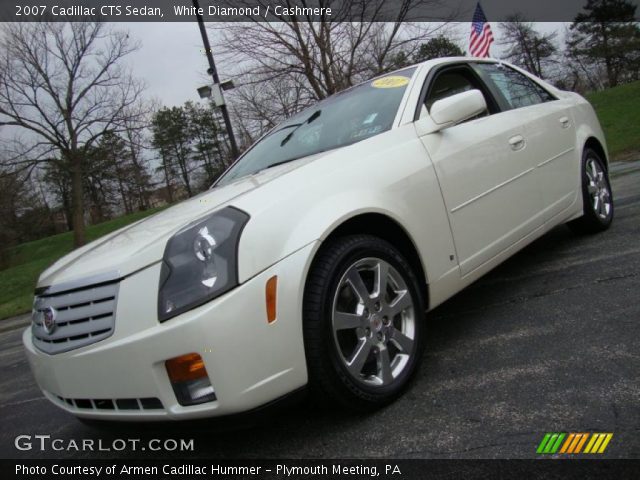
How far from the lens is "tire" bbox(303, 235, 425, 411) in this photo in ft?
6.25

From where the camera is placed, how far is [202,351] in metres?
1.68

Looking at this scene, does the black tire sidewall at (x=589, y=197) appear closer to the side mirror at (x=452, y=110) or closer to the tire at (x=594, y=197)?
the tire at (x=594, y=197)

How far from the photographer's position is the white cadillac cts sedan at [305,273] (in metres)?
1.74

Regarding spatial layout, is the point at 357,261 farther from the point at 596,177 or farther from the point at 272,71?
the point at 272,71

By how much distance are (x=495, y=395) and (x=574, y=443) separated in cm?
42

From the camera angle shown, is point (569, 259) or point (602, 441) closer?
point (602, 441)

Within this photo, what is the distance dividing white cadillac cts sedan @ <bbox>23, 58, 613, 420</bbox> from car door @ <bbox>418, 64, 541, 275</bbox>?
1 cm

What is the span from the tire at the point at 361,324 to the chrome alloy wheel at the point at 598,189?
2.45m

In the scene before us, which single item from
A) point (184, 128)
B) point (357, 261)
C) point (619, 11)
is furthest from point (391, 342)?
point (184, 128)

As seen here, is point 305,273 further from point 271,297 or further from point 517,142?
point 517,142

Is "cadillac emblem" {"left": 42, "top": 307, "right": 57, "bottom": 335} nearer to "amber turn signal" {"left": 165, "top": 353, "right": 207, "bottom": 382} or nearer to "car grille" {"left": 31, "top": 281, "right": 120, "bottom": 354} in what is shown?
"car grille" {"left": 31, "top": 281, "right": 120, "bottom": 354}

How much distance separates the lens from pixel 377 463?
1789mm

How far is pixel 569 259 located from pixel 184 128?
192ft

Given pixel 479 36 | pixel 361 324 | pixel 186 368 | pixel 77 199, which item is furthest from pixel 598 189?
pixel 77 199
